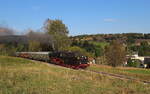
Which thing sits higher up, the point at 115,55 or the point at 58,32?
the point at 58,32

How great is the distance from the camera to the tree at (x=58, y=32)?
5731 centimetres

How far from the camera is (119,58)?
71.5 metres

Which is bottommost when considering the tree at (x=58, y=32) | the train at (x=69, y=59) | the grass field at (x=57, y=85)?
the grass field at (x=57, y=85)

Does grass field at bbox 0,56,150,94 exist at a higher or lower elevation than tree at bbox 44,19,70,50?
lower

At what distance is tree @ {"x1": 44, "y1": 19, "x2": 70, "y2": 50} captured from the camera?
188ft

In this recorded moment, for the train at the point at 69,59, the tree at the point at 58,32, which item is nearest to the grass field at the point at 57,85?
the train at the point at 69,59

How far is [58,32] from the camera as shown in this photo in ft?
202

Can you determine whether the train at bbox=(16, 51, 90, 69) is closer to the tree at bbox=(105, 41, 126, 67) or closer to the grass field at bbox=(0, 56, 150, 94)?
the grass field at bbox=(0, 56, 150, 94)

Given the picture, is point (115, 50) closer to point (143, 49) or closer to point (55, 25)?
point (55, 25)

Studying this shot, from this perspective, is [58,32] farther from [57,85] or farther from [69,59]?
[57,85]

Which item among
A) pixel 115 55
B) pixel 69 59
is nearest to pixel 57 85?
pixel 69 59

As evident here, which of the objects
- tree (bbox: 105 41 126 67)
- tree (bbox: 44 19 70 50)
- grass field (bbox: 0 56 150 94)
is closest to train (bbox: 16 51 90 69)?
grass field (bbox: 0 56 150 94)

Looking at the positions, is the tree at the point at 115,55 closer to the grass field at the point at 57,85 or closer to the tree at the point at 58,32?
the tree at the point at 58,32

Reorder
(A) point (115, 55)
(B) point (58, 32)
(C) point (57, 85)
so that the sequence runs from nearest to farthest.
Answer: (C) point (57, 85) → (B) point (58, 32) → (A) point (115, 55)
